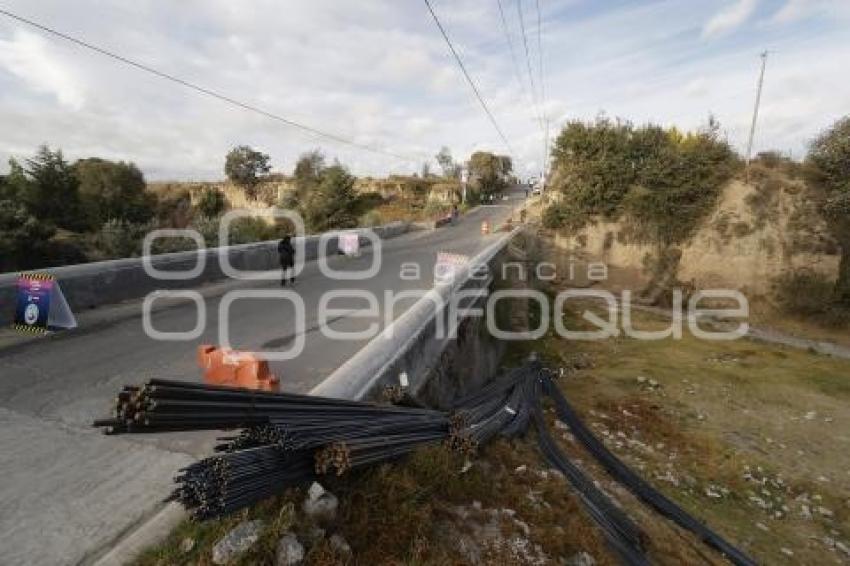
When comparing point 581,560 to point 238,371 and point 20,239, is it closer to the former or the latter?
point 238,371

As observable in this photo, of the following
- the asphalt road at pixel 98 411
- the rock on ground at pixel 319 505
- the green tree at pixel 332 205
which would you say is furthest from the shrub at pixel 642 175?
the rock on ground at pixel 319 505

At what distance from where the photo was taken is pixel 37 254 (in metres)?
19.7

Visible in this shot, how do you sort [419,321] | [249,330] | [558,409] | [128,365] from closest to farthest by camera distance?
[128,365]
[419,321]
[249,330]
[558,409]

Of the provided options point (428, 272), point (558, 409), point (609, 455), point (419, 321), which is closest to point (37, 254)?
point (428, 272)

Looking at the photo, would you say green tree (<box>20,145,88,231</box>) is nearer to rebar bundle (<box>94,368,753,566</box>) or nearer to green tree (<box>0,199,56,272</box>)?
green tree (<box>0,199,56,272</box>)

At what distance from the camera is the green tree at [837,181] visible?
82.5ft

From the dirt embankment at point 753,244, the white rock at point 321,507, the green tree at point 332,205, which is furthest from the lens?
the green tree at point 332,205

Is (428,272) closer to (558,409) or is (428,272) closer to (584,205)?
(558,409)

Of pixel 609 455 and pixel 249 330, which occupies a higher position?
pixel 249 330

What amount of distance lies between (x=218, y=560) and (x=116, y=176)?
49.0 metres

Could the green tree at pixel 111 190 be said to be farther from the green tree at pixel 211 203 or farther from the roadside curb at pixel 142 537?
the roadside curb at pixel 142 537

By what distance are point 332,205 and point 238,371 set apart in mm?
42378

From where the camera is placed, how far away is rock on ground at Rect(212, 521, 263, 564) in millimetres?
3529

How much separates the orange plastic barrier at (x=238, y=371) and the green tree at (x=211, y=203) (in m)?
61.9
